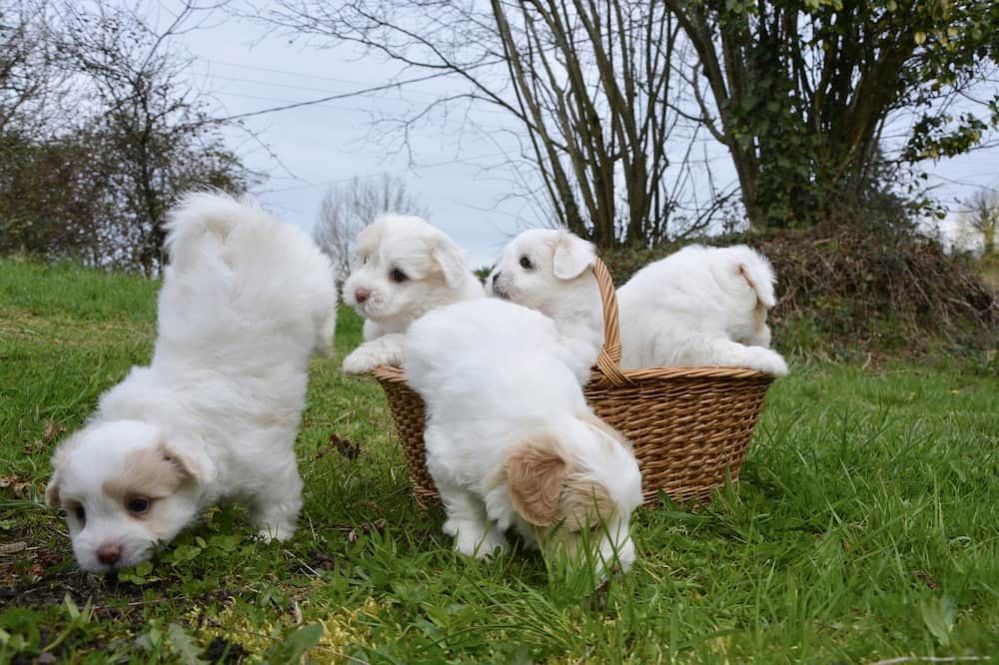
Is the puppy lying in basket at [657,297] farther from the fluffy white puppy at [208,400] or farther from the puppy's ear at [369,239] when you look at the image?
the fluffy white puppy at [208,400]

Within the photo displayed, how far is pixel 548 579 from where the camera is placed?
7.91ft

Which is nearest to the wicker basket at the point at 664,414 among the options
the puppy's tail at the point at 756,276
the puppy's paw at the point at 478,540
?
the puppy's paw at the point at 478,540

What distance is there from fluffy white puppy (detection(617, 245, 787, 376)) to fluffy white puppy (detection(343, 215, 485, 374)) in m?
0.91

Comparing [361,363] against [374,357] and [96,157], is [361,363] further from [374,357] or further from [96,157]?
[96,157]

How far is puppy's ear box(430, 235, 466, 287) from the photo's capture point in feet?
11.3

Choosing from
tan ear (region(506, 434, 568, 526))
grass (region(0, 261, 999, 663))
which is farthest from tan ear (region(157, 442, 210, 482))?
tan ear (region(506, 434, 568, 526))

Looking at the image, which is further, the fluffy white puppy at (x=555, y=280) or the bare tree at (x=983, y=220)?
the bare tree at (x=983, y=220)

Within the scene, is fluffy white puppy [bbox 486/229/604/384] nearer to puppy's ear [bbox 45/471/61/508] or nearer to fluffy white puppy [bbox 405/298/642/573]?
fluffy white puppy [bbox 405/298/642/573]

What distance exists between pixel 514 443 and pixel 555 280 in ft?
4.76

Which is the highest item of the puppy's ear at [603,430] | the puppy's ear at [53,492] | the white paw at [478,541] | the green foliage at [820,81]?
the green foliage at [820,81]

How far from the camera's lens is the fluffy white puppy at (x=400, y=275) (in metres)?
3.40

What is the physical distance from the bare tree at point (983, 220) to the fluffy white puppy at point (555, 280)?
8875 mm

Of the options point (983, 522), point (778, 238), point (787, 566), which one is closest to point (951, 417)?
point (983, 522)

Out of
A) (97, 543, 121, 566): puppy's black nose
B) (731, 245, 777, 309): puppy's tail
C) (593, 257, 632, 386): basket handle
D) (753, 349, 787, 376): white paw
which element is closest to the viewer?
(97, 543, 121, 566): puppy's black nose
